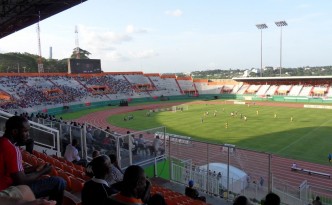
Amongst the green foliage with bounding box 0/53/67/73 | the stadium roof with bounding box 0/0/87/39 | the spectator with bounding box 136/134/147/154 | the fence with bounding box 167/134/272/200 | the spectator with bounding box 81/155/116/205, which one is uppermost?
the green foliage with bounding box 0/53/67/73

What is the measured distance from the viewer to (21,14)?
1526 cm

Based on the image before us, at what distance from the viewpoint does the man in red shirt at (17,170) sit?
291 centimetres

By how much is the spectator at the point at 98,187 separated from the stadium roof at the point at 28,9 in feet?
38.2

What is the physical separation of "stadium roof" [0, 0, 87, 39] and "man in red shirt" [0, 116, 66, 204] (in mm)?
11301

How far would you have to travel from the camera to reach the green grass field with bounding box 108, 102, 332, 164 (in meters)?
19.6

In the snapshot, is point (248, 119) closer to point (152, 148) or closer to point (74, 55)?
point (152, 148)

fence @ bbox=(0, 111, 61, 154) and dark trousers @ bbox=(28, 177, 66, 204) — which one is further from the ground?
dark trousers @ bbox=(28, 177, 66, 204)

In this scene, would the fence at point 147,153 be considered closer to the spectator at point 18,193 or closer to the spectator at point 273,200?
the spectator at point 273,200

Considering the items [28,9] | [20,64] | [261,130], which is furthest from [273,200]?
[20,64]

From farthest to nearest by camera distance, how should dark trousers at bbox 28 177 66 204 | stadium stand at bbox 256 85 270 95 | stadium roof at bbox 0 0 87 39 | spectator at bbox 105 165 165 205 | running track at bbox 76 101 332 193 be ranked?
stadium stand at bbox 256 85 270 95
running track at bbox 76 101 332 193
stadium roof at bbox 0 0 87 39
dark trousers at bbox 28 177 66 204
spectator at bbox 105 165 165 205

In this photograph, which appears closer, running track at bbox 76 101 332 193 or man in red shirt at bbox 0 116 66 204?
man in red shirt at bbox 0 116 66 204

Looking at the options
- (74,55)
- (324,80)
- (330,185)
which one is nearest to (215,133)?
(330,185)

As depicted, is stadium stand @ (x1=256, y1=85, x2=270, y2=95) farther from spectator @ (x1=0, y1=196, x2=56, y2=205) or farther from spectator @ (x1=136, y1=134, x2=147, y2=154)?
spectator @ (x1=0, y1=196, x2=56, y2=205)

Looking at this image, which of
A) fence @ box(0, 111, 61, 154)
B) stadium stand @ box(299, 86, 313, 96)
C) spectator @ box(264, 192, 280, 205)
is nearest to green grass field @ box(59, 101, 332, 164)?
fence @ box(0, 111, 61, 154)
